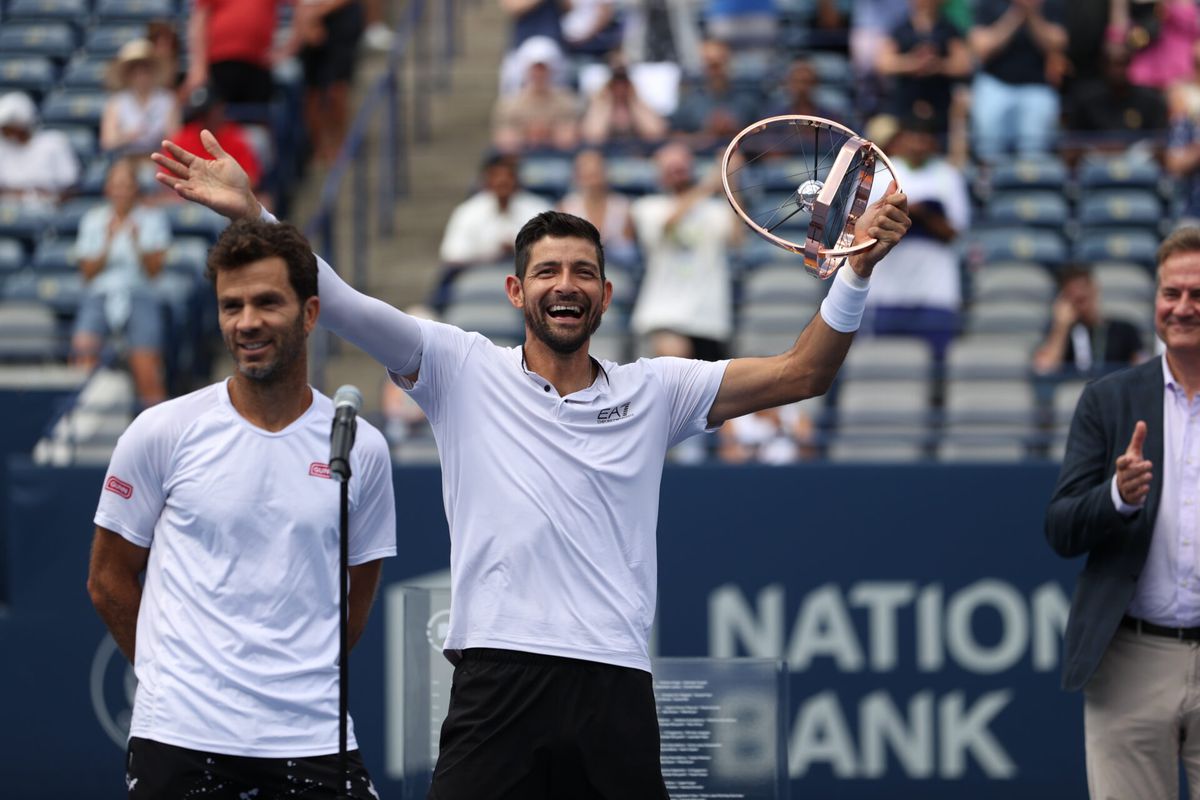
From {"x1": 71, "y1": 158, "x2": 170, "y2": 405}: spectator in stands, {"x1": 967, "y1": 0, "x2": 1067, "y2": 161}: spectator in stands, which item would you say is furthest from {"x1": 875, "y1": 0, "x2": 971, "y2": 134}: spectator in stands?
{"x1": 71, "y1": 158, "x2": 170, "y2": 405}: spectator in stands

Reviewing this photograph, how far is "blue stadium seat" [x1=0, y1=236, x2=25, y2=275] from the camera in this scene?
39.7 feet

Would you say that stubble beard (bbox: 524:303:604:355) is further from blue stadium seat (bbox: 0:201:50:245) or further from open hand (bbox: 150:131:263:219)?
blue stadium seat (bbox: 0:201:50:245)

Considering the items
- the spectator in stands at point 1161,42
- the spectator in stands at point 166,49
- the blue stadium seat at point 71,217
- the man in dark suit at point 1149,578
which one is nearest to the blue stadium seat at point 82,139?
the spectator in stands at point 166,49

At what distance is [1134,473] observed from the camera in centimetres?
525

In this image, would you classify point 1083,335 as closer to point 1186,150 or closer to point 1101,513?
point 1186,150

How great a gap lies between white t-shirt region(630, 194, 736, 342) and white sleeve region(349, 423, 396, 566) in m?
5.15

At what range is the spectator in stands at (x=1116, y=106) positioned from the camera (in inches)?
493

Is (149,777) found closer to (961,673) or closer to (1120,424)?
(1120,424)

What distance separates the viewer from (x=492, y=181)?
36.5 feet

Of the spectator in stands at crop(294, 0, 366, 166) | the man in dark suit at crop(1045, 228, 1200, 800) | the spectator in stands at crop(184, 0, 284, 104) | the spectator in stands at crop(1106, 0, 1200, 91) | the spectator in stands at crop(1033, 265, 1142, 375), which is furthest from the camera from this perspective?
the spectator in stands at crop(294, 0, 366, 166)

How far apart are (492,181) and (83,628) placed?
12.1 feet

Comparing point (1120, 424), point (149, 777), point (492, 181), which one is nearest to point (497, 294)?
point (492, 181)

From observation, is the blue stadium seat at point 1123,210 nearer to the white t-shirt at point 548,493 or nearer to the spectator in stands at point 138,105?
the spectator in stands at point 138,105

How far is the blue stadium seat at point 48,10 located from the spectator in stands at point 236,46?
2.72 meters
